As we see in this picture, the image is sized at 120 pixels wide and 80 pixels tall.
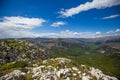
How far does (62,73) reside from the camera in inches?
4572

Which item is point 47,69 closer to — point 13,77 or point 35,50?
point 13,77

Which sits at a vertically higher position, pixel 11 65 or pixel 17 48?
pixel 17 48

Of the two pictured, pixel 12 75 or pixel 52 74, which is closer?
pixel 12 75

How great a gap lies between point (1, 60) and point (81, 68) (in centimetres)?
9453

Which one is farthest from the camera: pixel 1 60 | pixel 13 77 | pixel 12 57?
pixel 12 57

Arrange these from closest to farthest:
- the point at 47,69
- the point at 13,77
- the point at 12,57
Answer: the point at 13,77 < the point at 47,69 < the point at 12,57

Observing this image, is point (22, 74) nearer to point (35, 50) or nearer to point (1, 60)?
point (1, 60)

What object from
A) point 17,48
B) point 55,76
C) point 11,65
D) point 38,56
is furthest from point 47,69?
point 17,48

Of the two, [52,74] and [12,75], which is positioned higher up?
[12,75]

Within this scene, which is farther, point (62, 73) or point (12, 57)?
point (12, 57)

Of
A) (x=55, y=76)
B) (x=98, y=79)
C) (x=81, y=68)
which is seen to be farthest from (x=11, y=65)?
(x=98, y=79)

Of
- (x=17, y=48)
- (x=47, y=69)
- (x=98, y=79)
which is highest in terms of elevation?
(x=17, y=48)

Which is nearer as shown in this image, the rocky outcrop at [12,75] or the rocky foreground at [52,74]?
the rocky outcrop at [12,75]

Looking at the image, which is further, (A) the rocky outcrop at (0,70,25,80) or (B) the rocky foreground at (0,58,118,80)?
(B) the rocky foreground at (0,58,118,80)
